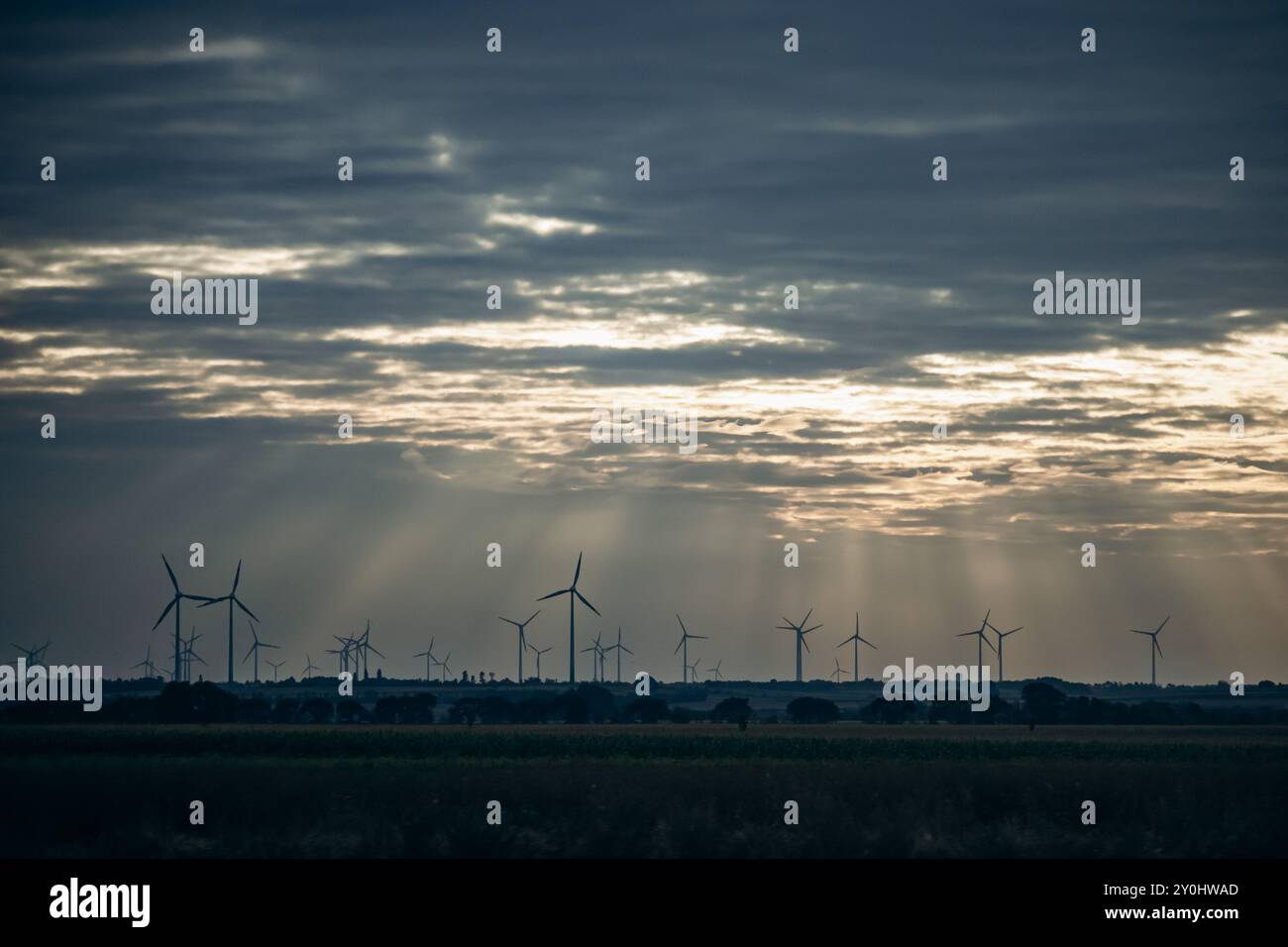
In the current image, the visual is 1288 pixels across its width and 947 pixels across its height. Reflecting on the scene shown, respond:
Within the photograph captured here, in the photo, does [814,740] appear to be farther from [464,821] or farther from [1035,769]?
[464,821]

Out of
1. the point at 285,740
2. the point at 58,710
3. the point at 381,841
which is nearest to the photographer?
the point at 381,841

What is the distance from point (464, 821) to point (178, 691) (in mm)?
159620

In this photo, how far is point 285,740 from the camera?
11444cm

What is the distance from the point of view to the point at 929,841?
129 ft
